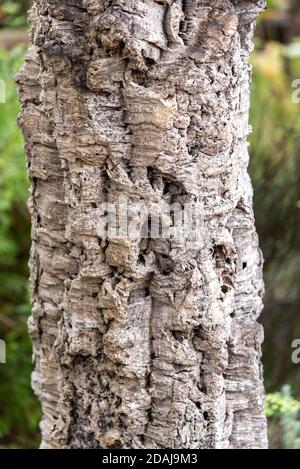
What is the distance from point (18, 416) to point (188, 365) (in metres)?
1.79

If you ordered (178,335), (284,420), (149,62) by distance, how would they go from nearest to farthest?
(149,62), (178,335), (284,420)

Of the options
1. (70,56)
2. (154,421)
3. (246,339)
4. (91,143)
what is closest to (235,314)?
(246,339)

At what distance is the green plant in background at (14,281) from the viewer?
9.66 feet

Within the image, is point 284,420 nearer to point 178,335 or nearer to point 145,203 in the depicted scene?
point 178,335

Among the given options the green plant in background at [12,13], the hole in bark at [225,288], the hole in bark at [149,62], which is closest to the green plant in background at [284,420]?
the hole in bark at [225,288]

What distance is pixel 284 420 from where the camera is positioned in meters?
2.16

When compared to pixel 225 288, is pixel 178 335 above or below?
below

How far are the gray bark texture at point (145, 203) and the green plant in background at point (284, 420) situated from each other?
0.20 m

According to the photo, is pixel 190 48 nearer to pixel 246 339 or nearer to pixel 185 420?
pixel 246 339

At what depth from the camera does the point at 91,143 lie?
144cm

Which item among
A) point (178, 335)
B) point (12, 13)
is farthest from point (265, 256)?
point (178, 335)

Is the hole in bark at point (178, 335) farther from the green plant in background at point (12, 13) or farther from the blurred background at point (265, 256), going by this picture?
the green plant in background at point (12, 13)

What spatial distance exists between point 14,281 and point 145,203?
74.9 inches

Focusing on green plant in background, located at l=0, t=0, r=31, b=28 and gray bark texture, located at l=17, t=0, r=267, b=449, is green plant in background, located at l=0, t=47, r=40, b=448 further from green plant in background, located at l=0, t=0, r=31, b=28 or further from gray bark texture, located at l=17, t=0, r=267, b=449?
gray bark texture, located at l=17, t=0, r=267, b=449
